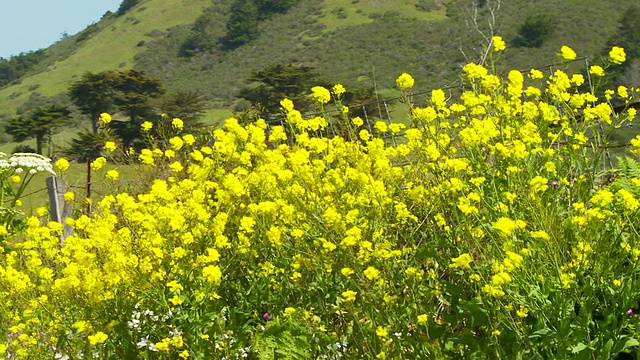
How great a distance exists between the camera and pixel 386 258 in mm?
2951

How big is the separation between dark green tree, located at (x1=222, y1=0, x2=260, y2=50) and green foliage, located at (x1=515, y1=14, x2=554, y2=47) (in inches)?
1554

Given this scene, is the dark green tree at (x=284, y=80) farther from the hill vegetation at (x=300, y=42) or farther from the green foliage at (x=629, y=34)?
the green foliage at (x=629, y=34)

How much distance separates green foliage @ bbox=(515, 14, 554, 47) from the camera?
208ft

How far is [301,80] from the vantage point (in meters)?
43.5

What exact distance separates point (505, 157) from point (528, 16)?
225ft

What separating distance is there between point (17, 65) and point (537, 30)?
8649 centimetres

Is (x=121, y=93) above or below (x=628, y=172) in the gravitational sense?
below

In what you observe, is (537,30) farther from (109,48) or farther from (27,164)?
(109,48)

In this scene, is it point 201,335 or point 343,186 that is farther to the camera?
point 343,186

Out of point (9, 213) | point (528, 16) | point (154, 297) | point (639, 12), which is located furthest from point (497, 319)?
point (528, 16)

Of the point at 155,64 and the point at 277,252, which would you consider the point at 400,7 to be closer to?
the point at 155,64

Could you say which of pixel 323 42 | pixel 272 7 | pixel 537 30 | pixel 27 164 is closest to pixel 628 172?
pixel 27 164

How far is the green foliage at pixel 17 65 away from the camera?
4555 inches

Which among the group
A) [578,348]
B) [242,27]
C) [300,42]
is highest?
[578,348]
